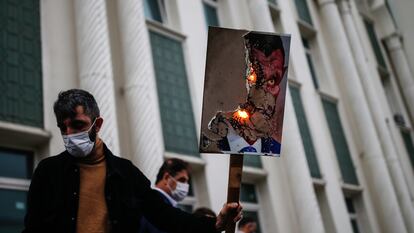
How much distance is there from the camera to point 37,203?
2.16 meters

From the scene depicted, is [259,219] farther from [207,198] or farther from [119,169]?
[119,169]

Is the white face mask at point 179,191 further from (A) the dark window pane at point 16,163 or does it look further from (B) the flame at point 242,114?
(A) the dark window pane at point 16,163

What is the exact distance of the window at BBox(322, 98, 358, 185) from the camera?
10836mm

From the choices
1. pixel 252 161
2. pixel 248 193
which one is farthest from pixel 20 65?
pixel 248 193

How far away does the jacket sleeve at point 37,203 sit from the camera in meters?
2.11

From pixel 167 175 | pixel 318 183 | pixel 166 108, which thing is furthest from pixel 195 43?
pixel 167 175

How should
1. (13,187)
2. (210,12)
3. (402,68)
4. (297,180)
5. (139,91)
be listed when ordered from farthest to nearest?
(402,68)
(210,12)
(297,180)
(139,91)
(13,187)

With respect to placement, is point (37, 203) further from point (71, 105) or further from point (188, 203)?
point (188, 203)

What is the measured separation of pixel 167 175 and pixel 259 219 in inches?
185

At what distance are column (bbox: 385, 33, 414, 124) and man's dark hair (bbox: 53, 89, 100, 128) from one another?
14763 millimetres

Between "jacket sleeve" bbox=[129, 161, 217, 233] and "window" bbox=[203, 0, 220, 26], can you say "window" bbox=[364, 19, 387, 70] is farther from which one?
"jacket sleeve" bbox=[129, 161, 217, 233]

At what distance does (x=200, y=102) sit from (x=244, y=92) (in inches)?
188

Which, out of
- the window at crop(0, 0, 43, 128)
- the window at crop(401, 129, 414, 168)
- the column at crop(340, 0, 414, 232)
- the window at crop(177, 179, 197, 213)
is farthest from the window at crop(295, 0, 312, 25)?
the window at crop(0, 0, 43, 128)

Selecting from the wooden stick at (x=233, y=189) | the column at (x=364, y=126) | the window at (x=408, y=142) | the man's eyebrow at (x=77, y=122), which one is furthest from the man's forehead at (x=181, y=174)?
the window at (x=408, y=142)
